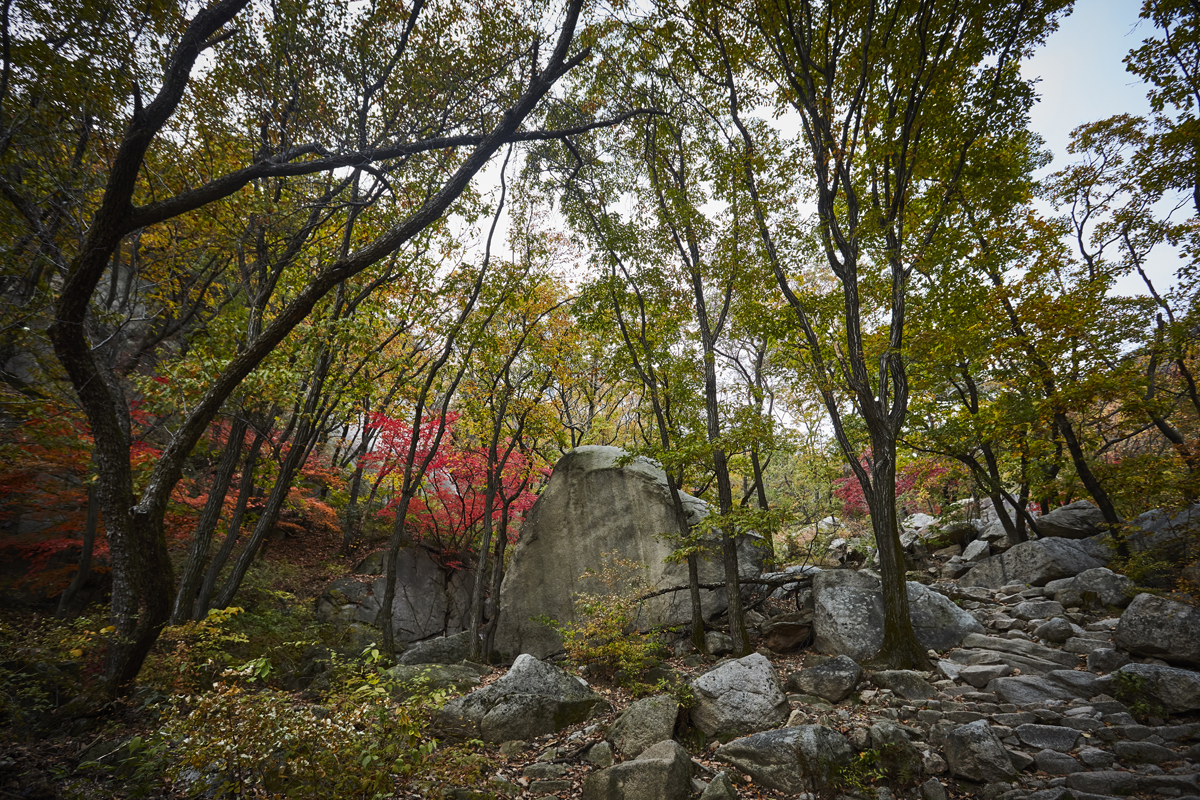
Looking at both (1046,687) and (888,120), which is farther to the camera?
(888,120)

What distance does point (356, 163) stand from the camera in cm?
538

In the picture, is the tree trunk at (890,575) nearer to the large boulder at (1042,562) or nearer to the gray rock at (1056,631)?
the gray rock at (1056,631)

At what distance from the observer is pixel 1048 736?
4449mm

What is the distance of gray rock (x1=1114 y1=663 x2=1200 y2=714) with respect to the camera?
180 inches

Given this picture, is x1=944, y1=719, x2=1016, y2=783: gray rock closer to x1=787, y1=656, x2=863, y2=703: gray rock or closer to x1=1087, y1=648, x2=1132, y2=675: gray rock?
x1=787, y1=656, x2=863, y2=703: gray rock

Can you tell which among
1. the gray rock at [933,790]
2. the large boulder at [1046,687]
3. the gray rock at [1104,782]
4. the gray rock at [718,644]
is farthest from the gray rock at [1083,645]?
the gray rock at [718,644]

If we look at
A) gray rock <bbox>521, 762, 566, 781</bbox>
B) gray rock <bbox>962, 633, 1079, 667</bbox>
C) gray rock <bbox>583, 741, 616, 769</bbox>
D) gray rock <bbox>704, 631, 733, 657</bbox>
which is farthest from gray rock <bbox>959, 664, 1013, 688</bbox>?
gray rock <bbox>521, 762, 566, 781</bbox>

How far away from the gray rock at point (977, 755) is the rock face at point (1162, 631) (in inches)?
122

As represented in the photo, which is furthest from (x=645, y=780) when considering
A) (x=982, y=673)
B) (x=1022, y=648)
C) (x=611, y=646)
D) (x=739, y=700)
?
(x=1022, y=648)

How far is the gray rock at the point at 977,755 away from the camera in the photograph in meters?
4.09

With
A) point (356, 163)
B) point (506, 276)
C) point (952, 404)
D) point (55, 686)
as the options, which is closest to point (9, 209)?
point (356, 163)

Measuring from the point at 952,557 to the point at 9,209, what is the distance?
66.6ft

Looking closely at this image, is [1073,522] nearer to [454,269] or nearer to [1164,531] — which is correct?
[1164,531]

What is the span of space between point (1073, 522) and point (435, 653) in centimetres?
1458
